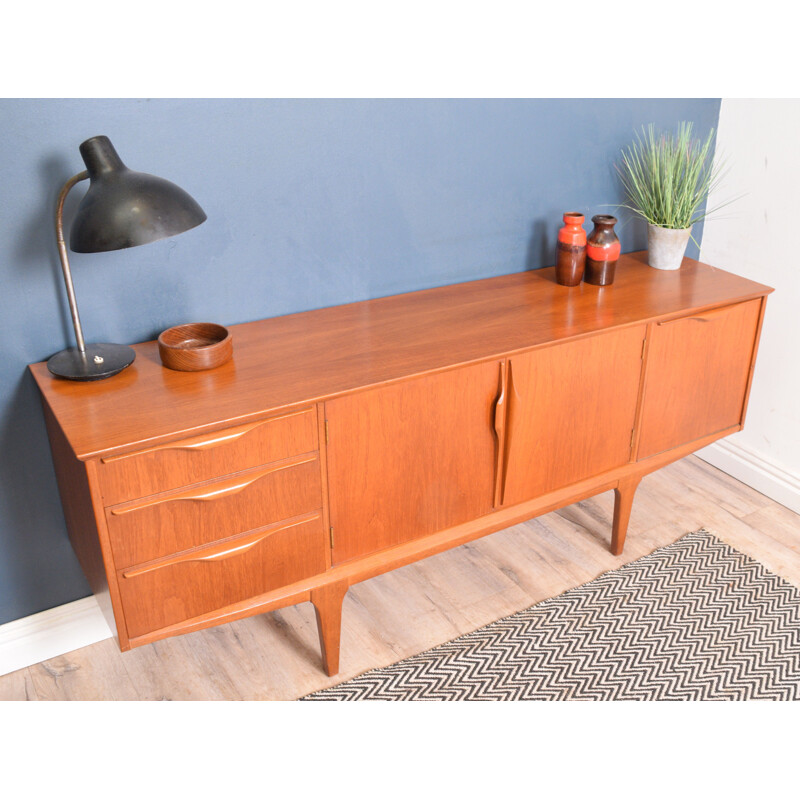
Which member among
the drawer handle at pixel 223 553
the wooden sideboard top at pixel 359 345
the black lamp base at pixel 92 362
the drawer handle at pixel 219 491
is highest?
the black lamp base at pixel 92 362

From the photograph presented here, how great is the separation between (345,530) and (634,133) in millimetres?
1552

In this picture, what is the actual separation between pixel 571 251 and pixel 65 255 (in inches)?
53.2

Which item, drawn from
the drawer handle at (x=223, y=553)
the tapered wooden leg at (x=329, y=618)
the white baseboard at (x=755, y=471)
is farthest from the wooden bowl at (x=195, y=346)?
the white baseboard at (x=755, y=471)

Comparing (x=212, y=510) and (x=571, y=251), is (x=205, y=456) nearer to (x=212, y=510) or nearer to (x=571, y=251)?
(x=212, y=510)

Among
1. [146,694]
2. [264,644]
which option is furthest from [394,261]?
[146,694]

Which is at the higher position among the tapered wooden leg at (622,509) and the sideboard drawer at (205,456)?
the sideboard drawer at (205,456)

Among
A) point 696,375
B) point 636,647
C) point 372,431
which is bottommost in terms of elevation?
point 636,647

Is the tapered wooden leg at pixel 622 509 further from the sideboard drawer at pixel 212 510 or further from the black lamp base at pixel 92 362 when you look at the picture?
the black lamp base at pixel 92 362

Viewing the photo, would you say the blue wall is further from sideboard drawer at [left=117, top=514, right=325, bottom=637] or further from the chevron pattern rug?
the chevron pattern rug

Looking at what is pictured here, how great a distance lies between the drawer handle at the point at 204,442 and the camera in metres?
1.59

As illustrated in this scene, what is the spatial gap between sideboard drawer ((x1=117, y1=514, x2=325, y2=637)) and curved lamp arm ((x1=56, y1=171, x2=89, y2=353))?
550mm

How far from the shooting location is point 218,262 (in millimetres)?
2027

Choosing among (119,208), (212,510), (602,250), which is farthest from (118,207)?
(602,250)

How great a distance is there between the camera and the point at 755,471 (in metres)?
2.86
